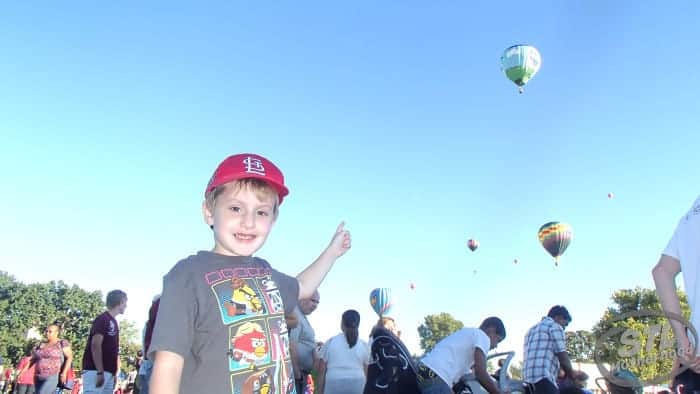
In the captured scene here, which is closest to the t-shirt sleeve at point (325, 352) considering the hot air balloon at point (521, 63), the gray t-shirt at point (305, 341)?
the gray t-shirt at point (305, 341)

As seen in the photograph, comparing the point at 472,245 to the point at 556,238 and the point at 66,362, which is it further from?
the point at 66,362

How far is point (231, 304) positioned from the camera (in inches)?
79.8

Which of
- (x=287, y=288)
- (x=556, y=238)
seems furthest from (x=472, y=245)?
(x=287, y=288)

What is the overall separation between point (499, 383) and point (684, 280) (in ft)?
17.1

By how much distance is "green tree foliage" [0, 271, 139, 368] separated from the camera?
5788cm

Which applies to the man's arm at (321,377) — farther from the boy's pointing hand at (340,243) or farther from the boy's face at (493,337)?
the boy's pointing hand at (340,243)

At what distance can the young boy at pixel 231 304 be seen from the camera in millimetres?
1875

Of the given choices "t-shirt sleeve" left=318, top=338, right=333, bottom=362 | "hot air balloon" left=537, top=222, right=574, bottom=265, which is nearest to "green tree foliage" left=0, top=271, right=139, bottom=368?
"hot air balloon" left=537, top=222, right=574, bottom=265

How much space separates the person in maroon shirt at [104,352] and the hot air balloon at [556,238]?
81.7 feet

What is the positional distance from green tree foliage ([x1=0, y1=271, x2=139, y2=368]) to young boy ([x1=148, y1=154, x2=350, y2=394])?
63121 mm

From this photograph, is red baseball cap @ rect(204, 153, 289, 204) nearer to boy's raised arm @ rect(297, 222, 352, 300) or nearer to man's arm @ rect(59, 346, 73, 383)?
boy's raised arm @ rect(297, 222, 352, 300)

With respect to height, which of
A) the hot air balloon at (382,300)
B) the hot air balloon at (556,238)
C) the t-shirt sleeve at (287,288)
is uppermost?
the hot air balloon at (556,238)

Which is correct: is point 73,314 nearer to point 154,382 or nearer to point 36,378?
point 36,378

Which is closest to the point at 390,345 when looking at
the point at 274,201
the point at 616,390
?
the point at 616,390
